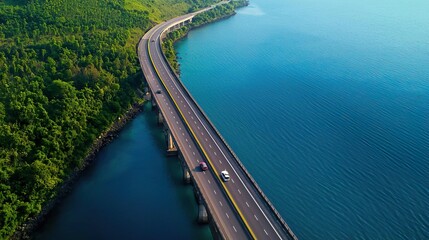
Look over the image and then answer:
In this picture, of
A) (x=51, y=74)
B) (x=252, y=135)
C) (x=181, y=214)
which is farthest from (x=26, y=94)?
(x=252, y=135)

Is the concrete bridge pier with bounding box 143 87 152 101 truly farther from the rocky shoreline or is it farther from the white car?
the white car

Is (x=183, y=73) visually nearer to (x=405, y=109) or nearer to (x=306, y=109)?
(x=306, y=109)

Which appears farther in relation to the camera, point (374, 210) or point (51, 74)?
point (51, 74)

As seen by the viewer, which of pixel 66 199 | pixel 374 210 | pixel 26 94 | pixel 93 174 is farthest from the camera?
pixel 26 94

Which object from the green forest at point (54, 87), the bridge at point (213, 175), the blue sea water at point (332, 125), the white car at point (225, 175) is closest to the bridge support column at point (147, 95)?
the bridge at point (213, 175)

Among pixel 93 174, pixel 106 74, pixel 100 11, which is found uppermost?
pixel 100 11

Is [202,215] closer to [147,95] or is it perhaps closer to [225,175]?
[225,175]
